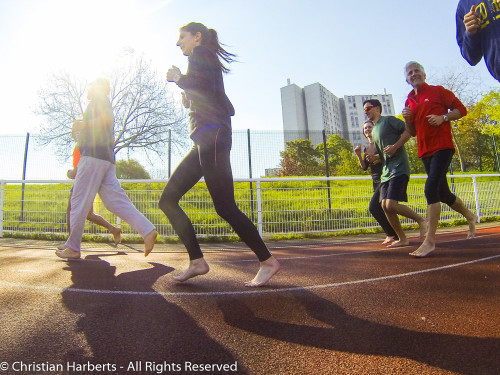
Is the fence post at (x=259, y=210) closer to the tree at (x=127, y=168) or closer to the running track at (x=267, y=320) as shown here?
the running track at (x=267, y=320)

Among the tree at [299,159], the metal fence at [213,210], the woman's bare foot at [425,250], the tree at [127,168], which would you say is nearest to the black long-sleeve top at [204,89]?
the woman's bare foot at [425,250]

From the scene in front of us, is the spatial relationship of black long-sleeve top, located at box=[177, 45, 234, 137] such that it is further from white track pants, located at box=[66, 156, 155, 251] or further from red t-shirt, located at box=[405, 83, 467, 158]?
red t-shirt, located at box=[405, 83, 467, 158]

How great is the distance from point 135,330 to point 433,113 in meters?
3.51

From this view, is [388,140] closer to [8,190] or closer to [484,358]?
[484,358]

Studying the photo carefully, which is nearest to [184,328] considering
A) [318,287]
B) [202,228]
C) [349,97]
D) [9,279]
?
[318,287]

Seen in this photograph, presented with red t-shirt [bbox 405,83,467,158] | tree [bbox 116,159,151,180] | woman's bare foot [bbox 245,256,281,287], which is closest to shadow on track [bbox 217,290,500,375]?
woman's bare foot [bbox 245,256,281,287]

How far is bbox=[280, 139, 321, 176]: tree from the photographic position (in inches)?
404

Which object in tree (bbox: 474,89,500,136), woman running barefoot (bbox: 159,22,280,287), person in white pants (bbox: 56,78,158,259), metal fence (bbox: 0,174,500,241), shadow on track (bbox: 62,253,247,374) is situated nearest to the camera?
shadow on track (bbox: 62,253,247,374)

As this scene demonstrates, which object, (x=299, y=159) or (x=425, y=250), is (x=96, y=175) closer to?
(x=425, y=250)

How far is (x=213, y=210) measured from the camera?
642 cm

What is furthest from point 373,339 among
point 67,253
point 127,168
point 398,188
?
point 127,168

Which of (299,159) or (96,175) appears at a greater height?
(299,159)

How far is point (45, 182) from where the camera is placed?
22.0ft

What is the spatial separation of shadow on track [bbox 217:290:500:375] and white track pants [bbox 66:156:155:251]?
200 centimetres
